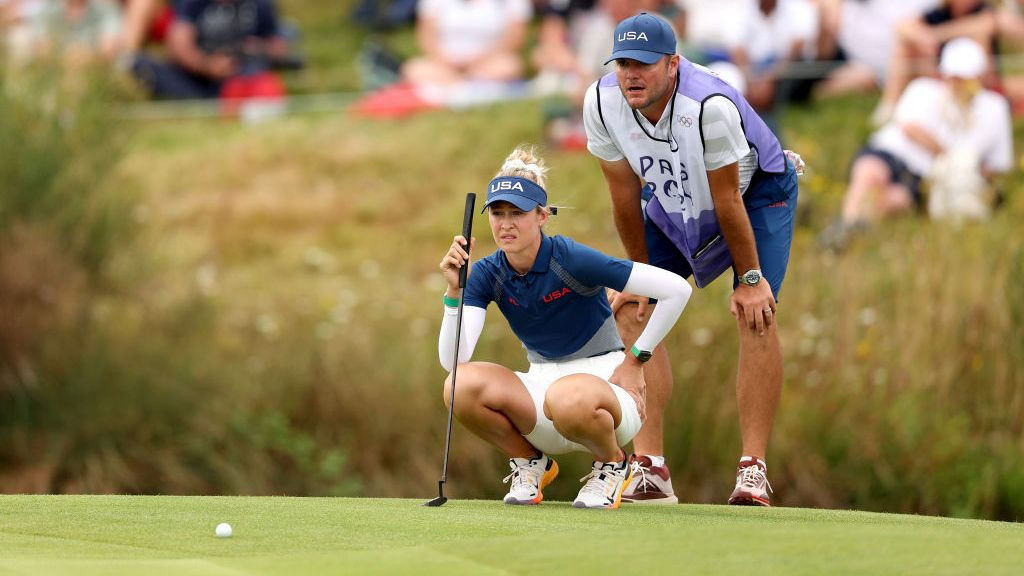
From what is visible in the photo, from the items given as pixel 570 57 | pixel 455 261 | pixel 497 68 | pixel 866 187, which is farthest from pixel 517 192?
pixel 497 68

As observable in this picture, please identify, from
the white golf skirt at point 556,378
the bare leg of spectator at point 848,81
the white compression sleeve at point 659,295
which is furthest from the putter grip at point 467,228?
the bare leg of spectator at point 848,81

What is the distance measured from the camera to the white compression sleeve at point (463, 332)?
6492 mm

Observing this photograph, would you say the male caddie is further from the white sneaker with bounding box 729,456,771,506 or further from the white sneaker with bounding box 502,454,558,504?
the white sneaker with bounding box 502,454,558,504

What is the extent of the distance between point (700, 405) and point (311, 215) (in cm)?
552

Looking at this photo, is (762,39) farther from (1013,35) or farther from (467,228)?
(467,228)

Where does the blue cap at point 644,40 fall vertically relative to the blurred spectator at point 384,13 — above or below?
above

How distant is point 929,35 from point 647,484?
23.9ft

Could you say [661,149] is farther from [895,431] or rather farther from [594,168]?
[594,168]

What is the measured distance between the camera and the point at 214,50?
16766mm

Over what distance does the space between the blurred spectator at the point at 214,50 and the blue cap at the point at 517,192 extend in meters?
10.8

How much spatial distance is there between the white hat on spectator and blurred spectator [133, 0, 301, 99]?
24.2 ft

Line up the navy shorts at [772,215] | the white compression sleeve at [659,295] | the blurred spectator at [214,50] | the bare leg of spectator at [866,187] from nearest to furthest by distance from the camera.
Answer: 1. the white compression sleeve at [659,295]
2. the navy shorts at [772,215]
3. the bare leg of spectator at [866,187]
4. the blurred spectator at [214,50]

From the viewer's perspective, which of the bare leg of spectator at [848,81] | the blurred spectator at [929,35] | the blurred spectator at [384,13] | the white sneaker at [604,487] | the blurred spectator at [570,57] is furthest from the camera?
the blurred spectator at [384,13]

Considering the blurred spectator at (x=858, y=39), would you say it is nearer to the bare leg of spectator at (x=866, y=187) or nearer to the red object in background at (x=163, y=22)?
the bare leg of spectator at (x=866, y=187)
